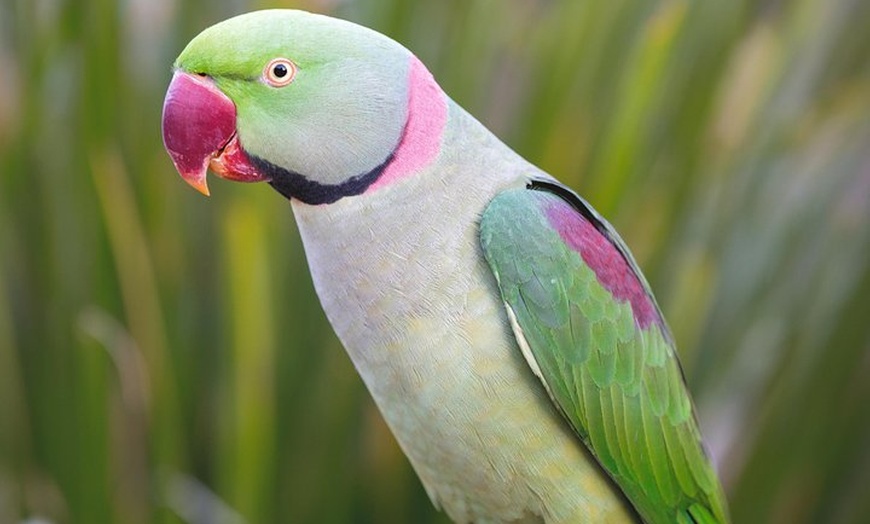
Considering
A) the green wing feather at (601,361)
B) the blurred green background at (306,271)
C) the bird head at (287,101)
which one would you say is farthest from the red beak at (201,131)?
the blurred green background at (306,271)

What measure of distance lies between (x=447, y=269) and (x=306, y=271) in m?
0.44

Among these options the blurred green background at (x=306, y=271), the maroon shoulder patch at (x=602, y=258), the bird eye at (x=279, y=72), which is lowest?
the blurred green background at (x=306, y=271)

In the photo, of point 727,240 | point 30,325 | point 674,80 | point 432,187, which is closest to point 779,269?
point 727,240

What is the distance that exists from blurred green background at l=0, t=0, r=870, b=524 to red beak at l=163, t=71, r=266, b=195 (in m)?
0.31

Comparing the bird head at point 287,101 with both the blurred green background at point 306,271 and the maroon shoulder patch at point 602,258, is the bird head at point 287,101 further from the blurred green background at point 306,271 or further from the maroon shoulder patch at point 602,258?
the blurred green background at point 306,271

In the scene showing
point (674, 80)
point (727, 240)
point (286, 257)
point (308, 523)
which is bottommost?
point (308, 523)

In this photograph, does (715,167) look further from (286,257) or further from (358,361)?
(358,361)

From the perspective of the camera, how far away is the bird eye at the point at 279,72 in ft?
1.65

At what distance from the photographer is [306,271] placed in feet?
3.21

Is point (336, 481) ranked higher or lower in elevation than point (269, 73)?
lower

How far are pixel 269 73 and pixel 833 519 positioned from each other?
0.84 meters

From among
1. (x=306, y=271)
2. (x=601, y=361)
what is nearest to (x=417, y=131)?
(x=601, y=361)

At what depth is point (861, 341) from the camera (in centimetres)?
104

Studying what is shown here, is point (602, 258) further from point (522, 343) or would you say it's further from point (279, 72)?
point (279, 72)
